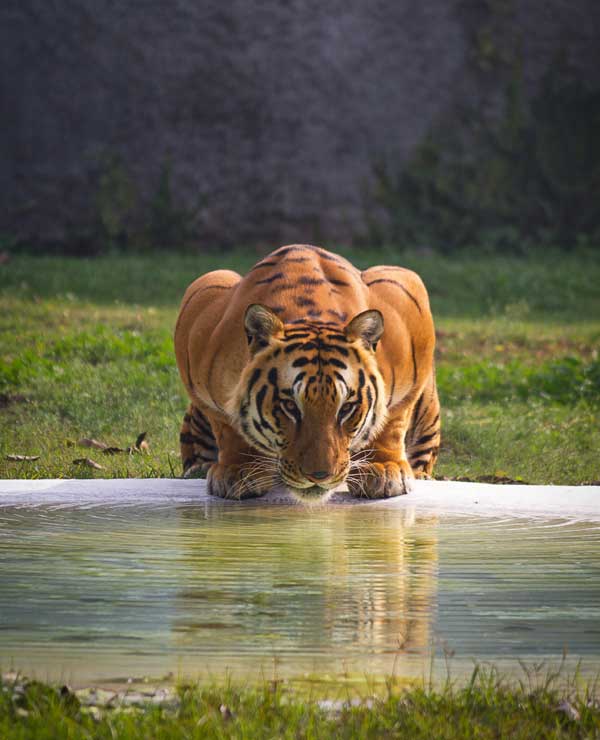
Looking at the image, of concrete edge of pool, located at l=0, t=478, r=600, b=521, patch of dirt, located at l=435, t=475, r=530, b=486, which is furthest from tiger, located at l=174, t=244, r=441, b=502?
patch of dirt, located at l=435, t=475, r=530, b=486

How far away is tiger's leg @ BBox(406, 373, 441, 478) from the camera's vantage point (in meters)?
7.16

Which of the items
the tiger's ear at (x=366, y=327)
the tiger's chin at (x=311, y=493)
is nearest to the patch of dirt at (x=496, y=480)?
the tiger's ear at (x=366, y=327)

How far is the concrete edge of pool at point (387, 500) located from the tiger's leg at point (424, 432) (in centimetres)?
77

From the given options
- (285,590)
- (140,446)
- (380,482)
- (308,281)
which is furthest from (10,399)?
(285,590)

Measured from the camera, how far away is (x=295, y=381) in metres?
5.68

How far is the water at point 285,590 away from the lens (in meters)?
3.55

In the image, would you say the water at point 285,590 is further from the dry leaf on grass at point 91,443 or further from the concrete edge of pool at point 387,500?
the dry leaf on grass at point 91,443

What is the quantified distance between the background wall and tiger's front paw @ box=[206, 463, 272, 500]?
956cm

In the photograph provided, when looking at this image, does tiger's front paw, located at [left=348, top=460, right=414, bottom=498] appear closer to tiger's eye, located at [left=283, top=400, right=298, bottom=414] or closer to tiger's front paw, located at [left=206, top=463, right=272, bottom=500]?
tiger's front paw, located at [left=206, top=463, right=272, bottom=500]

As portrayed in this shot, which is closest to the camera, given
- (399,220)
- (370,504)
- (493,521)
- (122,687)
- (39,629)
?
(122,687)

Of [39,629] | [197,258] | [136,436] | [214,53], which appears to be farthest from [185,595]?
[214,53]

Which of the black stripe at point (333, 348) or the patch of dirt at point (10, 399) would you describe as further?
the patch of dirt at point (10, 399)

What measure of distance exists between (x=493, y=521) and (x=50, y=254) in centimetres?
1043

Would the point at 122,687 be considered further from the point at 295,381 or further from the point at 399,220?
the point at 399,220
